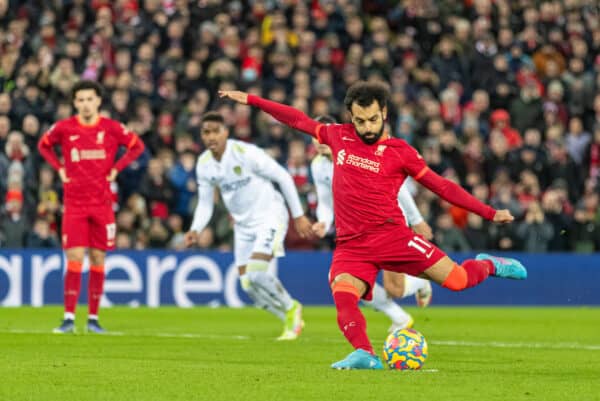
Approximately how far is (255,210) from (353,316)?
481cm

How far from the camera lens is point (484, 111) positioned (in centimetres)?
2577

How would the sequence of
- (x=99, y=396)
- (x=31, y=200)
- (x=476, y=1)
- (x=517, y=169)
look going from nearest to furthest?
1. (x=99, y=396)
2. (x=31, y=200)
3. (x=517, y=169)
4. (x=476, y=1)

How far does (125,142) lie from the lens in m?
16.0

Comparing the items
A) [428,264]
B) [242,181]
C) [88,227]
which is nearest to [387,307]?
[242,181]

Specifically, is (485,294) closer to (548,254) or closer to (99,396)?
(548,254)

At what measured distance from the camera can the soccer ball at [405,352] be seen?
11008 mm

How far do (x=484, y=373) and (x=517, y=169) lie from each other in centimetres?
1371

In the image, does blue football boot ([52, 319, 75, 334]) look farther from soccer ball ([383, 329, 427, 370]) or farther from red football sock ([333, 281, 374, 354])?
soccer ball ([383, 329, 427, 370])

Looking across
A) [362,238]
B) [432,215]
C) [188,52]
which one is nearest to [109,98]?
[188,52]

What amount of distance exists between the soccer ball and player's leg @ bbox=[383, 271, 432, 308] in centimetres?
325

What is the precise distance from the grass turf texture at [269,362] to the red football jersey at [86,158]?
1510 mm

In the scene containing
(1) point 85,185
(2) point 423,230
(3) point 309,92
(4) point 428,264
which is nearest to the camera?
(4) point 428,264

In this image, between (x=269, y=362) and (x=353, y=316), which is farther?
(x=269, y=362)

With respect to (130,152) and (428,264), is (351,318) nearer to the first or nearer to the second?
(428,264)
